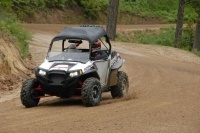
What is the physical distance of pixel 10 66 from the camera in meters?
17.6

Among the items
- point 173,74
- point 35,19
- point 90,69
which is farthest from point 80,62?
point 35,19

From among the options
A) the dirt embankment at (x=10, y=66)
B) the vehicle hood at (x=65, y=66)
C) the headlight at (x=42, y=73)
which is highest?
the vehicle hood at (x=65, y=66)

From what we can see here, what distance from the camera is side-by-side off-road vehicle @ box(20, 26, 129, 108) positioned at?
12.8 meters

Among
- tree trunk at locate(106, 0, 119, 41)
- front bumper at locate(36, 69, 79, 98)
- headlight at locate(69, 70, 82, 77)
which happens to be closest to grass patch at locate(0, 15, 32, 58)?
front bumper at locate(36, 69, 79, 98)

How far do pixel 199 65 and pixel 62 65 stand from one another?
43.1 ft

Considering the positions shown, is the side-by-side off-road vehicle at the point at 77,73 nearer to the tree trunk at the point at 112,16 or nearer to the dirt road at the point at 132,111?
the dirt road at the point at 132,111

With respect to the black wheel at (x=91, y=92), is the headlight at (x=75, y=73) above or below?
above

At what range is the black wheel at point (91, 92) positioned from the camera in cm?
1274

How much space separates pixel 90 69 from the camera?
13.3 meters

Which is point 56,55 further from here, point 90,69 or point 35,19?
point 35,19

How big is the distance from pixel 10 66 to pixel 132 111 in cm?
671

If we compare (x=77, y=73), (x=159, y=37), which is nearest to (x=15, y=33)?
(x=77, y=73)

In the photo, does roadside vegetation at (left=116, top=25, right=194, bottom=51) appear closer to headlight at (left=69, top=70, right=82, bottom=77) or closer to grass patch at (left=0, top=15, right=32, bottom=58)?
grass patch at (left=0, top=15, right=32, bottom=58)

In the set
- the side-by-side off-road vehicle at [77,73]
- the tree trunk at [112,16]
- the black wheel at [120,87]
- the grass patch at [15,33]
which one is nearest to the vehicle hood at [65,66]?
the side-by-side off-road vehicle at [77,73]
